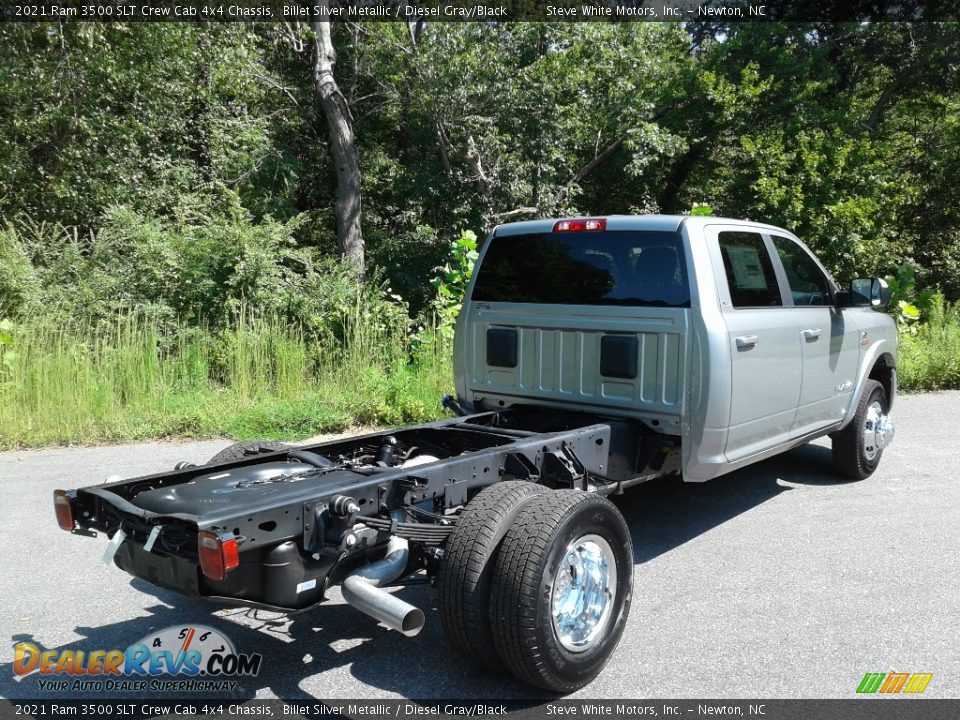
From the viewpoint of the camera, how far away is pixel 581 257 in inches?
213

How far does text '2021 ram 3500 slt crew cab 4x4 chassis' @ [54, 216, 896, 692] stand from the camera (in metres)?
3.36

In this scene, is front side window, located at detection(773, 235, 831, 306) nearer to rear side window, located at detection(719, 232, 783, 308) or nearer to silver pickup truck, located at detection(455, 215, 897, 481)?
silver pickup truck, located at detection(455, 215, 897, 481)

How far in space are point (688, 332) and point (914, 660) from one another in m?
2.05

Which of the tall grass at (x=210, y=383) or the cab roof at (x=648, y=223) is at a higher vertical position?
the cab roof at (x=648, y=223)

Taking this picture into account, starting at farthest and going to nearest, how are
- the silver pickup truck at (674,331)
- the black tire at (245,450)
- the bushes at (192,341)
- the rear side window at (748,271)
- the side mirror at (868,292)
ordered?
the bushes at (192,341), the side mirror at (868,292), the rear side window at (748,271), the silver pickup truck at (674,331), the black tire at (245,450)

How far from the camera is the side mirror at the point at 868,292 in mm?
6270

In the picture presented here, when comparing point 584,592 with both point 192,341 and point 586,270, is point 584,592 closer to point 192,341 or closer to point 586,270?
point 586,270

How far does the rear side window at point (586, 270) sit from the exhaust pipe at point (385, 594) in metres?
2.37

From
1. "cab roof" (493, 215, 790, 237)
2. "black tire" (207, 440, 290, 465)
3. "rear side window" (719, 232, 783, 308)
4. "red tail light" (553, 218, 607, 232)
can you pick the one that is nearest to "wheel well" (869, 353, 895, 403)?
"rear side window" (719, 232, 783, 308)

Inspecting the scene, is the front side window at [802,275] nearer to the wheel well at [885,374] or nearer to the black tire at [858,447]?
the black tire at [858,447]

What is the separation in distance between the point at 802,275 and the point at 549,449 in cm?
285

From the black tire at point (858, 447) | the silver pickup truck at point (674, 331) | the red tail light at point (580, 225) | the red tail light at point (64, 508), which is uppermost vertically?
the red tail light at point (580, 225)

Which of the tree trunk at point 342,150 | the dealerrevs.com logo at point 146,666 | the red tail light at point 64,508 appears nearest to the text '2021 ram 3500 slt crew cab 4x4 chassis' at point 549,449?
the red tail light at point 64,508

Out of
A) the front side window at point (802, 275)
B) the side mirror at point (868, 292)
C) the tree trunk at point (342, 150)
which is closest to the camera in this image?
the front side window at point (802, 275)
